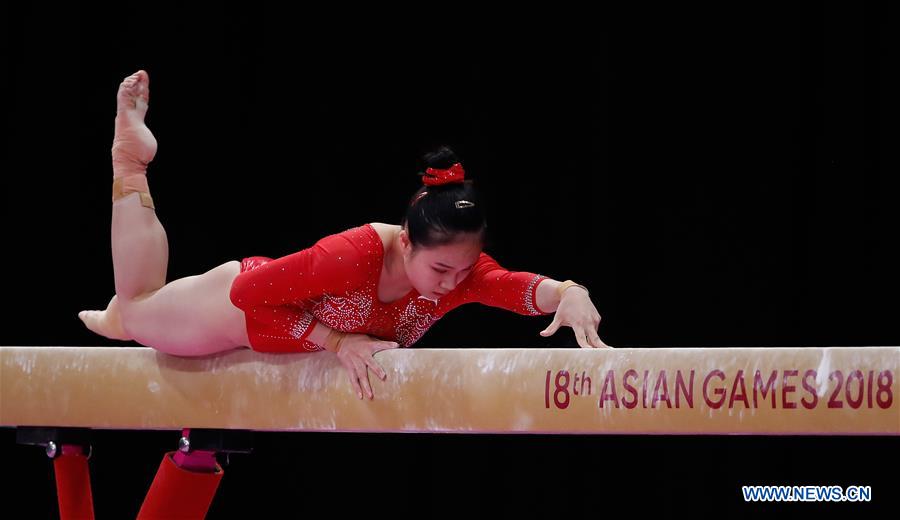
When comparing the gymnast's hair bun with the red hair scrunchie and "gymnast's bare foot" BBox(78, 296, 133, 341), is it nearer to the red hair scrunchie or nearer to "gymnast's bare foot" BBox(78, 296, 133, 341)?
the red hair scrunchie

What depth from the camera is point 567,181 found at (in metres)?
3.88

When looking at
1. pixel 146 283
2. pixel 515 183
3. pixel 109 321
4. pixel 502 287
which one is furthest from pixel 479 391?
pixel 515 183

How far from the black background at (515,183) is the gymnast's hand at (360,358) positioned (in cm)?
146

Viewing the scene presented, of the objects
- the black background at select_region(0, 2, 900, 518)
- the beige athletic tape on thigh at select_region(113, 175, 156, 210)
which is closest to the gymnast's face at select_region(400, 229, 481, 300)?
the beige athletic tape on thigh at select_region(113, 175, 156, 210)

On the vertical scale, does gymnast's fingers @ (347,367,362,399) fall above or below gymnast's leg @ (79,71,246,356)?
below

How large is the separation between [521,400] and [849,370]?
701 millimetres

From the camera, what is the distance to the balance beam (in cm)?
205

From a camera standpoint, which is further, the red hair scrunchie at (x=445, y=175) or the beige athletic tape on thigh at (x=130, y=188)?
the beige athletic tape on thigh at (x=130, y=188)

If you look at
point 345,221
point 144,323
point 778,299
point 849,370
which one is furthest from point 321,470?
point 849,370

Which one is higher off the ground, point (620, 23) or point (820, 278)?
point (620, 23)

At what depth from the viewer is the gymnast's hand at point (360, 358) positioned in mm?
2484

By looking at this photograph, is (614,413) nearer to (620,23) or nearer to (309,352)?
(309,352)

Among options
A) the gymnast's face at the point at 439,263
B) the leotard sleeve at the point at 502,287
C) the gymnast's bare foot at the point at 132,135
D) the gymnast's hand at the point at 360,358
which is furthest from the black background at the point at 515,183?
the gymnast's hand at the point at 360,358

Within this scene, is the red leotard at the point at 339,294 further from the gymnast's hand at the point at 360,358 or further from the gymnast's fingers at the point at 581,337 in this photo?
the gymnast's fingers at the point at 581,337
